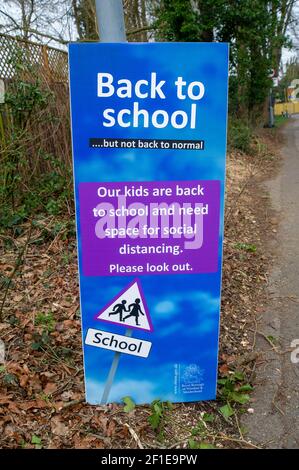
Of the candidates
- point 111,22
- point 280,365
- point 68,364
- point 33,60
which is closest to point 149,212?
point 111,22

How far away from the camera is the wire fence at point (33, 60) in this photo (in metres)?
5.03

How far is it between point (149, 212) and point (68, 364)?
132 cm

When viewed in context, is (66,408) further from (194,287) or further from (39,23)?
(39,23)

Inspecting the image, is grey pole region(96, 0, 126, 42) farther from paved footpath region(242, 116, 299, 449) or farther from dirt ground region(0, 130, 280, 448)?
paved footpath region(242, 116, 299, 449)

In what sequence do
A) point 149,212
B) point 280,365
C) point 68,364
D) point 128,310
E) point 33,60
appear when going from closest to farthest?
point 149,212 < point 128,310 < point 68,364 < point 280,365 < point 33,60

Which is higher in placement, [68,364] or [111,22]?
[111,22]

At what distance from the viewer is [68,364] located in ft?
9.65

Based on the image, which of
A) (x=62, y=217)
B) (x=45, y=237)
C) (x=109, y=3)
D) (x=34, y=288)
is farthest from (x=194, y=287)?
(x=62, y=217)

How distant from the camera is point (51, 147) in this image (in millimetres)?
5637

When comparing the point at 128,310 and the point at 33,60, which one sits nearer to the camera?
the point at 128,310

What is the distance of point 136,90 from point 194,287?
111cm

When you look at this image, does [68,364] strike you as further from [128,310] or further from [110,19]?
[110,19]

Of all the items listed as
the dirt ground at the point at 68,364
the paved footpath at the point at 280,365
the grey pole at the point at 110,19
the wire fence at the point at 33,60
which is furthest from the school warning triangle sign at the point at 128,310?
the wire fence at the point at 33,60

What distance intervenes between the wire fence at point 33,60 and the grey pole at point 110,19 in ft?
7.27
